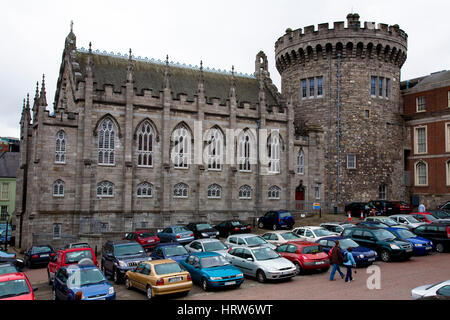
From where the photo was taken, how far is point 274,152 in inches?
1678

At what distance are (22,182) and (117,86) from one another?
1226cm

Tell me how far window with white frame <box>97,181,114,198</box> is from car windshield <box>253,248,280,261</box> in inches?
750

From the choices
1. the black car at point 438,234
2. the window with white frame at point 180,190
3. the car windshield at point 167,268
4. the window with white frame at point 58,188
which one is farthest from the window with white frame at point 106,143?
the black car at point 438,234

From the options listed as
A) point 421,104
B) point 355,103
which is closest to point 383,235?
point 355,103

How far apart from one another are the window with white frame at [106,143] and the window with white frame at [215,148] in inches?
355

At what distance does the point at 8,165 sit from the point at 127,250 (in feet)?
174

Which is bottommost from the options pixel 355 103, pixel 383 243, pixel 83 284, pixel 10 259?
pixel 10 259

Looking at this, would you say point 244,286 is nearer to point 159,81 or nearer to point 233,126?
point 233,126

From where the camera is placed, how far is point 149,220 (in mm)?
35750

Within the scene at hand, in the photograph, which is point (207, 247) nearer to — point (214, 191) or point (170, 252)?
point (170, 252)

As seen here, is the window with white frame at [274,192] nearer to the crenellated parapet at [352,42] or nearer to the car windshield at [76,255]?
the crenellated parapet at [352,42]

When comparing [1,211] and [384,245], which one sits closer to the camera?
[384,245]

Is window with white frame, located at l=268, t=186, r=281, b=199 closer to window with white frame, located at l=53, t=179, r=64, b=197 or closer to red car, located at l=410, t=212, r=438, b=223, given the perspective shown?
red car, located at l=410, t=212, r=438, b=223

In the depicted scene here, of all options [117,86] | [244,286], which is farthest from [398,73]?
[244,286]
